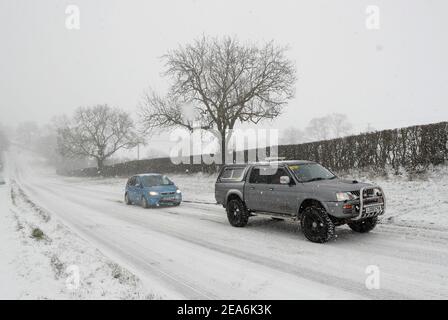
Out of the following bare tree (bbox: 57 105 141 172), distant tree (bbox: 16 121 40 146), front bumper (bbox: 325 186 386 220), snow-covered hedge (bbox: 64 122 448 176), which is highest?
distant tree (bbox: 16 121 40 146)

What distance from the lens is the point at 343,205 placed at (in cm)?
761

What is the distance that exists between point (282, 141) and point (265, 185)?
127m

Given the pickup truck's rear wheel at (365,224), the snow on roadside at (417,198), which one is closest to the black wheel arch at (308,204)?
the pickup truck's rear wheel at (365,224)

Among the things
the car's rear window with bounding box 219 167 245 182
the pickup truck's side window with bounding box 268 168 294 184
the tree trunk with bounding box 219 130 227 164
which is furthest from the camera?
the tree trunk with bounding box 219 130 227 164

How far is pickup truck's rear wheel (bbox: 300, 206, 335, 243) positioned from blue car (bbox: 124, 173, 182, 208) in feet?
30.3

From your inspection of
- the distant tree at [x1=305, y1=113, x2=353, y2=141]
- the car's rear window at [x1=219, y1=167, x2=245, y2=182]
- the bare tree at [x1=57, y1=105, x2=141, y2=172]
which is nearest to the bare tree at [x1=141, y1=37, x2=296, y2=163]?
the car's rear window at [x1=219, y1=167, x2=245, y2=182]

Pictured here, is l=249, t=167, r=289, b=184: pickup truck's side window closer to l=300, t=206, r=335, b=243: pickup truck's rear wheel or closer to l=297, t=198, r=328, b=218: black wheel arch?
l=297, t=198, r=328, b=218: black wheel arch

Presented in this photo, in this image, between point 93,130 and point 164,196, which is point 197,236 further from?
point 93,130

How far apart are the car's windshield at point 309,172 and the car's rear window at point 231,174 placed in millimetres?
1938

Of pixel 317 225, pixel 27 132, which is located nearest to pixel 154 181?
pixel 317 225

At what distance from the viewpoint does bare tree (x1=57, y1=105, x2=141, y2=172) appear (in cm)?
6656

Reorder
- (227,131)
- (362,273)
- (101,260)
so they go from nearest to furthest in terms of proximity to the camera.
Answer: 1. (362,273)
2. (101,260)
3. (227,131)

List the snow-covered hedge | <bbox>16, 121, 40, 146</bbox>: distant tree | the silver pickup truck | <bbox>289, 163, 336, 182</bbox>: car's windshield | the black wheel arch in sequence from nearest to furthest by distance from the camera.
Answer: the silver pickup truck < the black wheel arch < <bbox>289, 163, 336, 182</bbox>: car's windshield < the snow-covered hedge < <bbox>16, 121, 40, 146</bbox>: distant tree
